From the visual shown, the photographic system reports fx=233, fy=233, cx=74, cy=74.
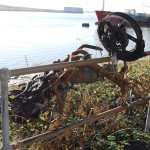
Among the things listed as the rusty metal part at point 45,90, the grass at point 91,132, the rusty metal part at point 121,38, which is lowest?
the grass at point 91,132

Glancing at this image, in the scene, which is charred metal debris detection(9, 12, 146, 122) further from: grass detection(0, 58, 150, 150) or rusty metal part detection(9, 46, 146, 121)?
grass detection(0, 58, 150, 150)

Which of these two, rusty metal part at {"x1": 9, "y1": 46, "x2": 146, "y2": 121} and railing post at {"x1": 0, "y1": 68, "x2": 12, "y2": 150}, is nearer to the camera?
railing post at {"x1": 0, "y1": 68, "x2": 12, "y2": 150}

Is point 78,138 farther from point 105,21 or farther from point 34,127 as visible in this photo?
point 105,21

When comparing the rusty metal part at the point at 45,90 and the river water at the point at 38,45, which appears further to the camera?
the river water at the point at 38,45

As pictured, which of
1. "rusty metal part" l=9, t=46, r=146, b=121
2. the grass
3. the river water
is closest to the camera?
"rusty metal part" l=9, t=46, r=146, b=121

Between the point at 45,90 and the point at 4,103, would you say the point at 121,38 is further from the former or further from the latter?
the point at 4,103

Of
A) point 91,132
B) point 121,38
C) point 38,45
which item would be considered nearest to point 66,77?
point 121,38

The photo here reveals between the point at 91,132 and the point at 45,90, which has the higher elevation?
the point at 45,90

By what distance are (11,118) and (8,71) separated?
3.33ft

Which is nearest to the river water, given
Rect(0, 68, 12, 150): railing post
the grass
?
the grass

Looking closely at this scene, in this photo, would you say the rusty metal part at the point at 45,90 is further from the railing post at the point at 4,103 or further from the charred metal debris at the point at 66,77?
the railing post at the point at 4,103

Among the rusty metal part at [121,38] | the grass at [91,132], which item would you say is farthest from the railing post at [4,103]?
the rusty metal part at [121,38]

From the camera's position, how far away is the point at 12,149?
185 cm

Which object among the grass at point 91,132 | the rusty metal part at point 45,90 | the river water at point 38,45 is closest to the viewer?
the rusty metal part at point 45,90
